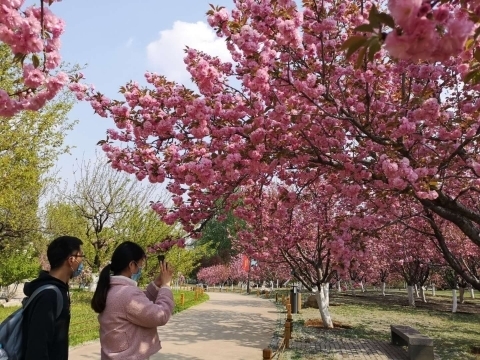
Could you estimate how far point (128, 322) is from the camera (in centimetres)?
310

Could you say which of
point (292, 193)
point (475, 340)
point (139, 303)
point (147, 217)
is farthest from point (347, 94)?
point (147, 217)

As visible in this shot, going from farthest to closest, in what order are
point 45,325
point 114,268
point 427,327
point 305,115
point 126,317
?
point 427,327 < point 305,115 < point 114,268 < point 126,317 < point 45,325

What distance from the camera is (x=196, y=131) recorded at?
706 centimetres

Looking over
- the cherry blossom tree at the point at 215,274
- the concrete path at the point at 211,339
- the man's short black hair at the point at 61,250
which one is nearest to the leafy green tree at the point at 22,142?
the concrete path at the point at 211,339

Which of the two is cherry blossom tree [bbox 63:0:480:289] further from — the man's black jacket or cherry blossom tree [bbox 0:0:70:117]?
the man's black jacket

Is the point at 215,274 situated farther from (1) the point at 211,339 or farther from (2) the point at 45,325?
(2) the point at 45,325

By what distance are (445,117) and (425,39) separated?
545 cm

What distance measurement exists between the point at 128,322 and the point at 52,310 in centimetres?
50

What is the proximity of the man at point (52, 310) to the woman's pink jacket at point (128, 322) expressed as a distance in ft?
0.88

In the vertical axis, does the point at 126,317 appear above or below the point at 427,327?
above

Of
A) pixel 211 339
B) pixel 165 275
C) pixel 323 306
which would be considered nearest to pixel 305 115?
pixel 165 275

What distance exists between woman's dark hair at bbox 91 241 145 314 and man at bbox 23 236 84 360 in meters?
0.20

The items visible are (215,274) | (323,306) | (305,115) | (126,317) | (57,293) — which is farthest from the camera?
(215,274)

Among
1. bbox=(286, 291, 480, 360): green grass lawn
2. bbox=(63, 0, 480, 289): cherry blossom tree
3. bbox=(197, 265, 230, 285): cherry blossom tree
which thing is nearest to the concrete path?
bbox=(286, 291, 480, 360): green grass lawn
